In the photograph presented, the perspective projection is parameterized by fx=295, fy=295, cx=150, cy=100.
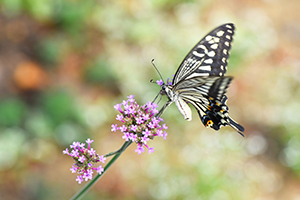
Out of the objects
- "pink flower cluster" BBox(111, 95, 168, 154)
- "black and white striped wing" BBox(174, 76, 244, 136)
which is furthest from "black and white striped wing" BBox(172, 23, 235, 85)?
"pink flower cluster" BBox(111, 95, 168, 154)

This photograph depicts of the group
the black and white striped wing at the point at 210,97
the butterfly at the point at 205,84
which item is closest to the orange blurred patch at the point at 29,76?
the butterfly at the point at 205,84

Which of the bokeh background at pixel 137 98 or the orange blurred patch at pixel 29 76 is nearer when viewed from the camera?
the bokeh background at pixel 137 98

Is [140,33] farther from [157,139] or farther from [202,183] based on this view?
[202,183]

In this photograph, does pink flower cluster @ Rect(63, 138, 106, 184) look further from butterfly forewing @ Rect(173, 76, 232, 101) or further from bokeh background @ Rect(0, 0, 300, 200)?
bokeh background @ Rect(0, 0, 300, 200)

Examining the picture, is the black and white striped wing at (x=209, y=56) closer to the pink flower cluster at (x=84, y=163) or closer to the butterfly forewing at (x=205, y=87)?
the butterfly forewing at (x=205, y=87)

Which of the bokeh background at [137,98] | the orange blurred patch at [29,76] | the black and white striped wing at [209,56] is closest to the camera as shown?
the black and white striped wing at [209,56]

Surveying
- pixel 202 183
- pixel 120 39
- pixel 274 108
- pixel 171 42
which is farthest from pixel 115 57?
pixel 274 108
